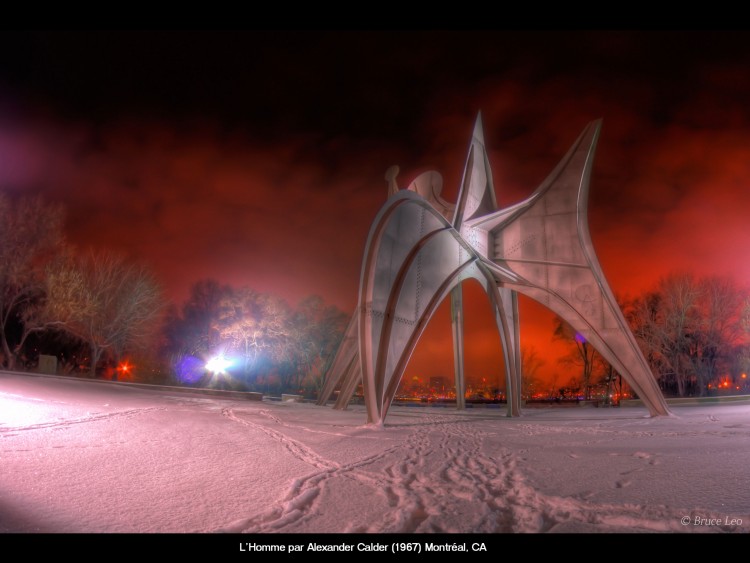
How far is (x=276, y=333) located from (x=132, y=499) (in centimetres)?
2744

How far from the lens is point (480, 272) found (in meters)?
16.3

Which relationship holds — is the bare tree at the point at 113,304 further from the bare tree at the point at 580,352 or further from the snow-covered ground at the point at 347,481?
the bare tree at the point at 580,352

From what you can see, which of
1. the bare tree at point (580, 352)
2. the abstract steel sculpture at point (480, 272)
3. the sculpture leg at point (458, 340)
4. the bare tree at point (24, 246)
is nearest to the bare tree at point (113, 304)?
the bare tree at point (24, 246)

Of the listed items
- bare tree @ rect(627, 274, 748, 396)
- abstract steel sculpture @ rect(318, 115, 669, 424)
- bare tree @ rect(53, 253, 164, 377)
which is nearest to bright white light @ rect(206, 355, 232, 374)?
bare tree @ rect(53, 253, 164, 377)

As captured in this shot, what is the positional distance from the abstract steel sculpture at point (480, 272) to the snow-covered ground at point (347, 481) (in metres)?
4.01

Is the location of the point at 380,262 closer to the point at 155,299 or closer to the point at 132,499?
the point at 132,499

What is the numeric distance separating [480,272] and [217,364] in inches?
829

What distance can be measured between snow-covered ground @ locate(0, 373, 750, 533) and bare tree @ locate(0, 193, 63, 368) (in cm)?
2328

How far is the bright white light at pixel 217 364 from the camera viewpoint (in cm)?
3025

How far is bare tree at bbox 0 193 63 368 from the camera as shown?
2566cm

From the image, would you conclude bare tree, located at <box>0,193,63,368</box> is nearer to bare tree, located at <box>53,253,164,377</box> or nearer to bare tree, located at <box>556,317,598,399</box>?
bare tree, located at <box>53,253,164,377</box>

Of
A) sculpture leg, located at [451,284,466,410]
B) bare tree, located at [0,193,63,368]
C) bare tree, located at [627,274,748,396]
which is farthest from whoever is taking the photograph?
bare tree, located at [627,274,748,396]

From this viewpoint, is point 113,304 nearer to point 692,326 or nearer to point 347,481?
point 347,481

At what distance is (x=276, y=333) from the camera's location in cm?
3073
